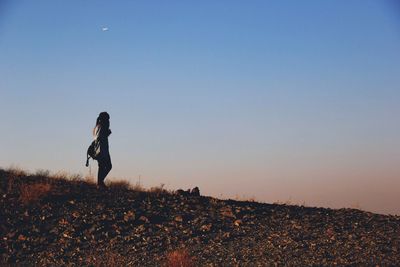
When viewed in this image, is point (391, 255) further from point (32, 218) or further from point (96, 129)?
point (96, 129)

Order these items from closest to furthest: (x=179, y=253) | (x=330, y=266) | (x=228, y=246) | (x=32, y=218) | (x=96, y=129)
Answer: (x=330, y=266) → (x=179, y=253) → (x=228, y=246) → (x=32, y=218) → (x=96, y=129)

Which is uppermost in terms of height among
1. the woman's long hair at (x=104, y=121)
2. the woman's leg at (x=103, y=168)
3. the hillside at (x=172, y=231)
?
the woman's long hair at (x=104, y=121)

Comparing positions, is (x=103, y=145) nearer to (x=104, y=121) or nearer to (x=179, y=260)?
(x=104, y=121)

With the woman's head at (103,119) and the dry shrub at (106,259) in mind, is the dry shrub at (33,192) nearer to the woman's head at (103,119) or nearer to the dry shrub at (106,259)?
the woman's head at (103,119)

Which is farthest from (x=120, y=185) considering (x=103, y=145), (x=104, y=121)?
(x=104, y=121)

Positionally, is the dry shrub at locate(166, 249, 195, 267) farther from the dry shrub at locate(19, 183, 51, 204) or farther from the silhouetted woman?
the silhouetted woman

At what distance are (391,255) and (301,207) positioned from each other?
5285 mm

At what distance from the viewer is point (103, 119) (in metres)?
18.4

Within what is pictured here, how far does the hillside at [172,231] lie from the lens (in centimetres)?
1188

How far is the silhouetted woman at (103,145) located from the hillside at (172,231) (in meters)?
0.54

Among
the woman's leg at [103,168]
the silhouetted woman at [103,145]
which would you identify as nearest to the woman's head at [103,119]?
the silhouetted woman at [103,145]

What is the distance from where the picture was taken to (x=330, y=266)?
10.9 m

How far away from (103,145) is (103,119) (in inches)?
32.1

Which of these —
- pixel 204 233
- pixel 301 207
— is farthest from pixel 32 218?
pixel 301 207
